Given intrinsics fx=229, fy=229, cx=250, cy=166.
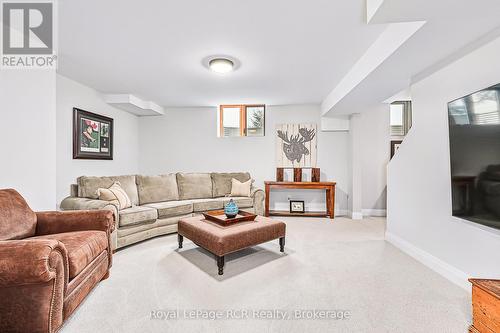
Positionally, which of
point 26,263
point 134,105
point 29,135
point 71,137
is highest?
point 134,105

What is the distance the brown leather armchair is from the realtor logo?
4.79ft

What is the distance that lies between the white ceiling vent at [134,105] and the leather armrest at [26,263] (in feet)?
11.7

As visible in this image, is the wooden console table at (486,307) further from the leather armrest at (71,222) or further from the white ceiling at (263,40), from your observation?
the leather armrest at (71,222)

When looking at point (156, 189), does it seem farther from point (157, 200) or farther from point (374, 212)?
point (374, 212)

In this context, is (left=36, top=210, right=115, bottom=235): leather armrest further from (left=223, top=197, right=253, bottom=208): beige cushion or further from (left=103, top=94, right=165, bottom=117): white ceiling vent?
(left=103, top=94, right=165, bottom=117): white ceiling vent

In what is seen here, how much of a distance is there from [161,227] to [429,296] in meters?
3.33

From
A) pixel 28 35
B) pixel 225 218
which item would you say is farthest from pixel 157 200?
pixel 28 35

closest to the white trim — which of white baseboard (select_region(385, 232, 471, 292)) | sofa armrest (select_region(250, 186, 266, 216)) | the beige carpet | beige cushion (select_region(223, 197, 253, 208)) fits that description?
white baseboard (select_region(385, 232, 471, 292))

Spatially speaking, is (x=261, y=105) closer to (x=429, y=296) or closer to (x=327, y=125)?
(x=327, y=125)

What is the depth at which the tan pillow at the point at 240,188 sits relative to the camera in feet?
15.1

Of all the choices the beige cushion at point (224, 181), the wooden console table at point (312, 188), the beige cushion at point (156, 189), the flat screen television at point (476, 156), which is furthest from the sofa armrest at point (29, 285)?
the wooden console table at point (312, 188)

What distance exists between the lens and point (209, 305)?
1.84 meters

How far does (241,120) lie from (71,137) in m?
3.29

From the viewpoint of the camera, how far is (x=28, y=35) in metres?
2.44
